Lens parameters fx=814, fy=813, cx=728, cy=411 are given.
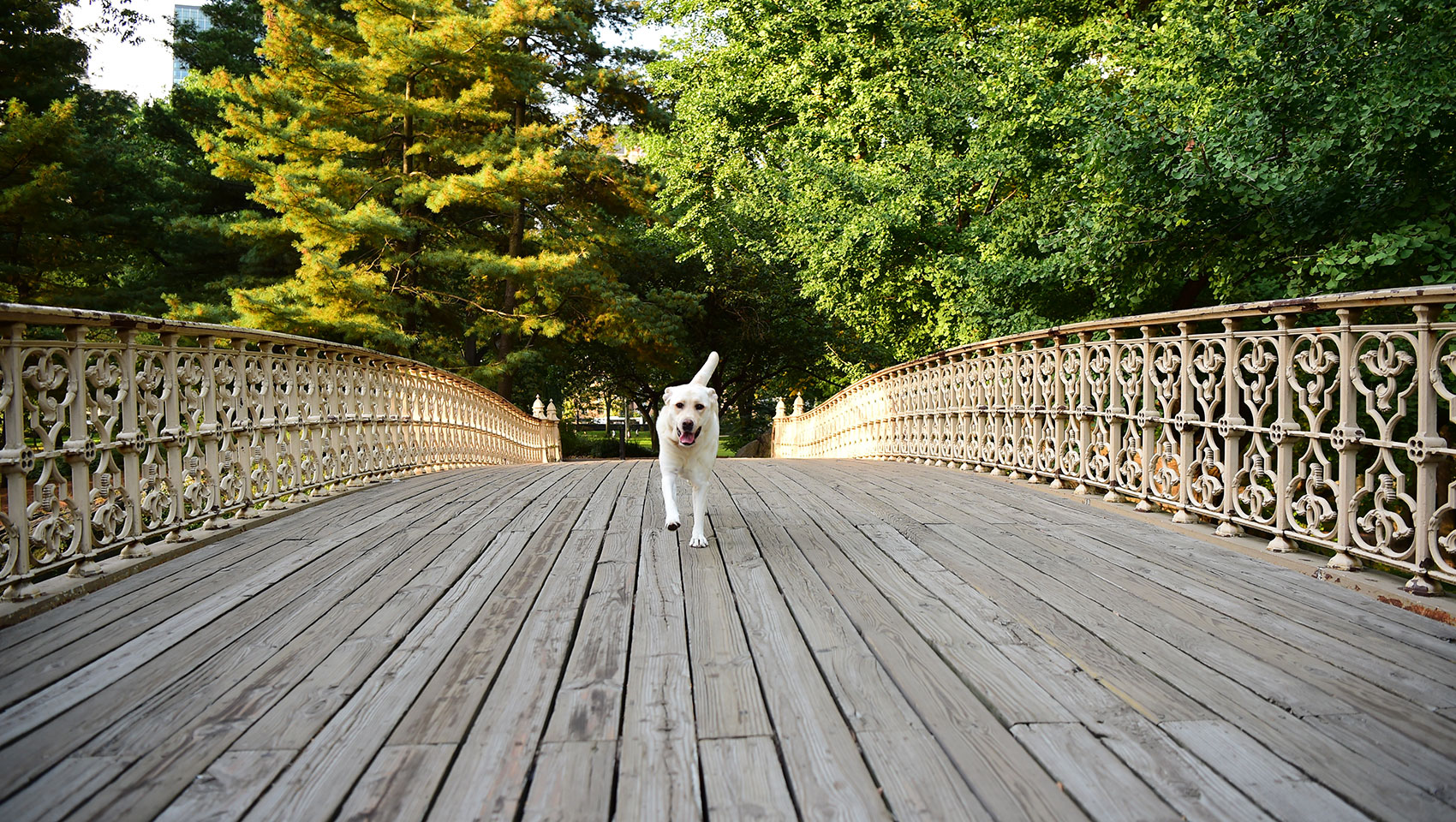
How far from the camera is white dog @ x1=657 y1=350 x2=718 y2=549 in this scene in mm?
4691

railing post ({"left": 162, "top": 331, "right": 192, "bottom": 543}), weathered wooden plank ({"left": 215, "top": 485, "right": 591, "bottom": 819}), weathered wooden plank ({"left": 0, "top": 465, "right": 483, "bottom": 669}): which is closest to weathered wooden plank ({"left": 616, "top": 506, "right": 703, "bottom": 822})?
weathered wooden plank ({"left": 215, "top": 485, "right": 591, "bottom": 819})

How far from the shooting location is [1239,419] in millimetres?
4766

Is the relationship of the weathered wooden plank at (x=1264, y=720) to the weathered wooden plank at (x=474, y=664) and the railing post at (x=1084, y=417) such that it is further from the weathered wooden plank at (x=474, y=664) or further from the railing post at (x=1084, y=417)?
the railing post at (x=1084, y=417)

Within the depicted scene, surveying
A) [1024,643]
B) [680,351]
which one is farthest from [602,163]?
[1024,643]

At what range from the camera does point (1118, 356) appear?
620 centimetres

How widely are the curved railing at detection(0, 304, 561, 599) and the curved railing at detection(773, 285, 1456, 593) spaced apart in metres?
5.85

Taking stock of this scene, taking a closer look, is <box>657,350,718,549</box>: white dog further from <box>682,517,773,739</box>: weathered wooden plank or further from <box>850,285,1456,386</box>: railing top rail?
<box>850,285,1456,386</box>: railing top rail

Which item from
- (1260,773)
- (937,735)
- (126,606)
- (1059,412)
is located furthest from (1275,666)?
(1059,412)

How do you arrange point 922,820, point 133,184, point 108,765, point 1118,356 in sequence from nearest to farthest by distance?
point 922,820, point 108,765, point 1118,356, point 133,184

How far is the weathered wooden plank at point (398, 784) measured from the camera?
1865mm

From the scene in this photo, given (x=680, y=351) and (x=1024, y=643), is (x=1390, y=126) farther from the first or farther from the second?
(x=680, y=351)

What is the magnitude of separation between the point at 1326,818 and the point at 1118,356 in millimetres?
4850

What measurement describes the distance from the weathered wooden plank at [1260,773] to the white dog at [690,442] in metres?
2.83

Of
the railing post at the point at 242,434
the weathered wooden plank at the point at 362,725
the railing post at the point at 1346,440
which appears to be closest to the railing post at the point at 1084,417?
the railing post at the point at 1346,440
